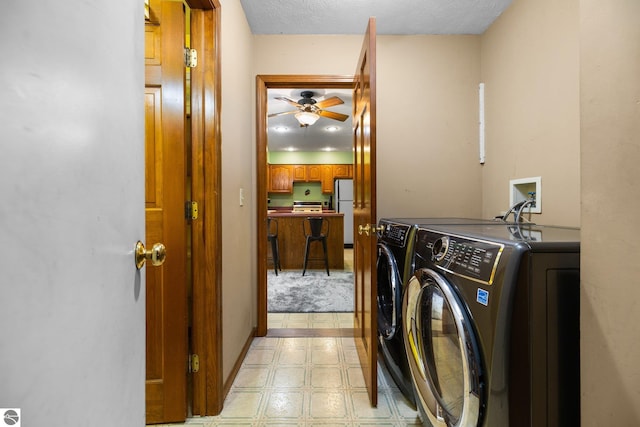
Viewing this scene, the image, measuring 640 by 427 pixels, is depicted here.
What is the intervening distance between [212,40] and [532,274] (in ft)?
5.23

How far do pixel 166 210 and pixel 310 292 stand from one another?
89.6 inches

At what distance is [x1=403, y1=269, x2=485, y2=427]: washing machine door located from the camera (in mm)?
765

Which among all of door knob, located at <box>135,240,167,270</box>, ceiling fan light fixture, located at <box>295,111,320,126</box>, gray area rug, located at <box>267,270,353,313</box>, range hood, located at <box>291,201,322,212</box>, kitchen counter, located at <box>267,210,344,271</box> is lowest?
gray area rug, located at <box>267,270,353,313</box>

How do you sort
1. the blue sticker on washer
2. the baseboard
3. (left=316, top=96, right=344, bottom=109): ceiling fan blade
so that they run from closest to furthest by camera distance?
1. the blue sticker on washer
2. the baseboard
3. (left=316, top=96, right=344, bottom=109): ceiling fan blade

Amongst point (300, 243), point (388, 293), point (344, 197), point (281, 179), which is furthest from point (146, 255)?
point (281, 179)

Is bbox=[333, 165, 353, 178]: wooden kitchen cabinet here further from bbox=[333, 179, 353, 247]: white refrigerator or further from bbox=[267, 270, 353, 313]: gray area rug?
bbox=[267, 270, 353, 313]: gray area rug

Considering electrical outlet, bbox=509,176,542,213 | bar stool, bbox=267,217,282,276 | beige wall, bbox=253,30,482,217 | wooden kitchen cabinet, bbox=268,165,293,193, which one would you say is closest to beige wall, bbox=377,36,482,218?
beige wall, bbox=253,30,482,217

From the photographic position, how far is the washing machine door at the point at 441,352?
77 centimetres

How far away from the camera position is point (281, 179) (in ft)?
22.7

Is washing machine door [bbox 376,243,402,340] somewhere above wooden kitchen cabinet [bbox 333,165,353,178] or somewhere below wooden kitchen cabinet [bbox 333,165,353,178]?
below

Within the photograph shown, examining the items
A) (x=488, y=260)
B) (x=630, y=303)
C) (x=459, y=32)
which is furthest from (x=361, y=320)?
(x=459, y=32)

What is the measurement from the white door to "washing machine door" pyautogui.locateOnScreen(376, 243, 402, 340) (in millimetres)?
1092

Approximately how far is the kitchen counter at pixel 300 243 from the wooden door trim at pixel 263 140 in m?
2.16

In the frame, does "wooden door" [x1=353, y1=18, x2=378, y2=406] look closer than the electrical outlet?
Yes
